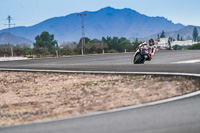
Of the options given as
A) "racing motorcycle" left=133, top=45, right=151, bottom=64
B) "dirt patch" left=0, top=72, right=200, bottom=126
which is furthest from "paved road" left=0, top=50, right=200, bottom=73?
"dirt patch" left=0, top=72, right=200, bottom=126

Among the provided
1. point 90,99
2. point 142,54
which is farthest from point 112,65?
point 90,99

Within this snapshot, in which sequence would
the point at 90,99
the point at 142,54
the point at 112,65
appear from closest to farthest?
the point at 90,99
the point at 142,54
the point at 112,65

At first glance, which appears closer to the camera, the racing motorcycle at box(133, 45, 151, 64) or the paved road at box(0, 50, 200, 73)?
the paved road at box(0, 50, 200, 73)

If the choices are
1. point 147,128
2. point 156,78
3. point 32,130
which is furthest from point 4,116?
point 156,78

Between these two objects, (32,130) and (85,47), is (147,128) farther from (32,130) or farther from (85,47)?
(85,47)

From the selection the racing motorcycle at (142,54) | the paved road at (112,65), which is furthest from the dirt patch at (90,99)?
the racing motorcycle at (142,54)

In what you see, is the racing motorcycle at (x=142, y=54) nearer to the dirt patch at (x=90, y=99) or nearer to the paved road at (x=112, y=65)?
the paved road at (x=112, y=65)

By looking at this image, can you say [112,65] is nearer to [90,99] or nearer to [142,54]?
[142,54]

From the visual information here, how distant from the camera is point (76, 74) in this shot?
14297 millimetres

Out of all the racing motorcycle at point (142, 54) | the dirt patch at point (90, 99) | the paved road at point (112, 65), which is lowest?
the dirt patch at point (90, 99)

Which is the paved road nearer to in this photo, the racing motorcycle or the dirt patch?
the racing motorcycle

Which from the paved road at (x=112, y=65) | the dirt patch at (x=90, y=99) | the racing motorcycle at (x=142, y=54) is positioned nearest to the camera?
the dirt patch at (x=90, y=99)

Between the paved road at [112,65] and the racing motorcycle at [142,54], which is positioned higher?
the racing motorcycle at [142,54]

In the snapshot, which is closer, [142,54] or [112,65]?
[142,54]
